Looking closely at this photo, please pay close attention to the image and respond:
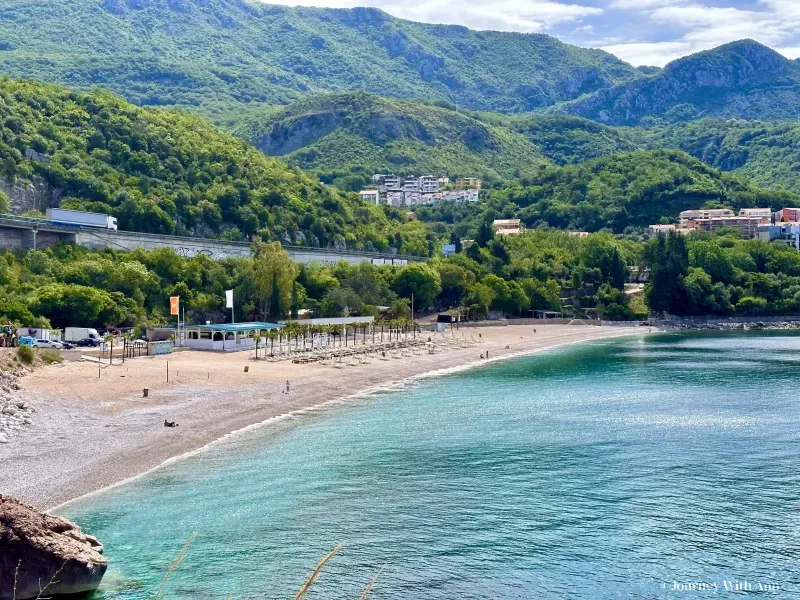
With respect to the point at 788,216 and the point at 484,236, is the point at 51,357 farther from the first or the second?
the point at 788,216

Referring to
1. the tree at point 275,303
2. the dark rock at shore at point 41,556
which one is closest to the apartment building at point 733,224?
the tree at point 275,303

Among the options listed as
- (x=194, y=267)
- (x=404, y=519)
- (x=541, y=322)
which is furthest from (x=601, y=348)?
(x=404, y=519)

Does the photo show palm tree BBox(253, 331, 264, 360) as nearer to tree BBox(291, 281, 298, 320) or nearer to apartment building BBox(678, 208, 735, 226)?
tree BBox(291, 281, 298, 320)

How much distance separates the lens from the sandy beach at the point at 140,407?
37.5 meters

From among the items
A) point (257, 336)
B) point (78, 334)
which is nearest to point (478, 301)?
point (257, 336)

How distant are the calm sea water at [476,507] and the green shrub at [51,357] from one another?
16.7m

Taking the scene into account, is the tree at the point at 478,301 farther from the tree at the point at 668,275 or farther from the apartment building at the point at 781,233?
the apartment building at the point at 781,233

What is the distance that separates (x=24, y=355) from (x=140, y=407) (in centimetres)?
1053

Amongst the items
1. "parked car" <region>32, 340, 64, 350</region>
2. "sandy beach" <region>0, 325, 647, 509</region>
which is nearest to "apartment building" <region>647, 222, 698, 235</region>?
"sandy beach" <region>0, 325, 647, 509</region>

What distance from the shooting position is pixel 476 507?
3497 centimetres

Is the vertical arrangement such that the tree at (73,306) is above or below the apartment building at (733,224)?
below

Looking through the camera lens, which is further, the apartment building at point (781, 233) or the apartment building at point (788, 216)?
the apartment building at point (788, 216)

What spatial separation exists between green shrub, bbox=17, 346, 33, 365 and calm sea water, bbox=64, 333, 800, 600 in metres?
16.1

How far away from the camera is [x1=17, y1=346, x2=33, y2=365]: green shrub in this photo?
56.1m
